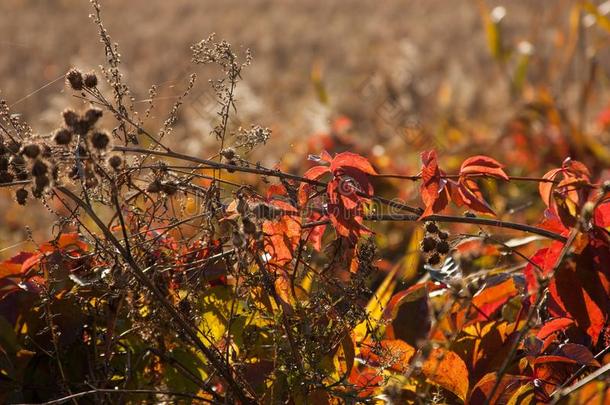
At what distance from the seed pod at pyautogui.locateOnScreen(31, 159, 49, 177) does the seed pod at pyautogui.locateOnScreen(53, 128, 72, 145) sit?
0.12 feet

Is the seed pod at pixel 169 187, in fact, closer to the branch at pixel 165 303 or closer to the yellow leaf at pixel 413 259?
the branch at pixel 165 303

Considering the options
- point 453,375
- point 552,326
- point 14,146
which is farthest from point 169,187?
point 552,326

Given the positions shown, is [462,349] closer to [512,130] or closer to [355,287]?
[355,287]

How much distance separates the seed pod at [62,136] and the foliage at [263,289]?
5cm

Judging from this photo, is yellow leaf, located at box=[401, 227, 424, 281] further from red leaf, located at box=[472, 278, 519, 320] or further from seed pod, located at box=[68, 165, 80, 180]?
seed pod, located at box=[68, 165, 80, 180]

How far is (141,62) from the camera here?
13.4 metres

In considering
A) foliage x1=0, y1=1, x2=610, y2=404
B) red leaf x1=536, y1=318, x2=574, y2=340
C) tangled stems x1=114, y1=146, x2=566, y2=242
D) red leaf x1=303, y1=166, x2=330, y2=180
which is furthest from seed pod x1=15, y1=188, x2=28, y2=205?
red leaf x1=536, y1=318, x2=574, y2=340

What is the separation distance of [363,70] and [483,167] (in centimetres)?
1162

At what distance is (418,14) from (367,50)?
3.84 metres

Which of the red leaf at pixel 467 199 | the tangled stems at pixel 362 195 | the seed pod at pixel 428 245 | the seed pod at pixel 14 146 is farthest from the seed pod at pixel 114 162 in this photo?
the red leaf at pixel 467 199

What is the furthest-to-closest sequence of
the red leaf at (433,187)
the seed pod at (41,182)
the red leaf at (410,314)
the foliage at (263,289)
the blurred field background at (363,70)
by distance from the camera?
1. the blurred field background at (363,70)
2. the red leaf at (410,314)
3. the red leaf at (433,187)
4. the foliage at (263,289)
5. the seed pod at (41,182)

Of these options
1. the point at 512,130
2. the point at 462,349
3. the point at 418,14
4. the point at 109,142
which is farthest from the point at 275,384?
→ the point at 418,14

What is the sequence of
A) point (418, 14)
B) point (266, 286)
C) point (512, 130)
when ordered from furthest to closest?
point (418, 14), point (512, 130), point (266, 286)

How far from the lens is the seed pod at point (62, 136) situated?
109 cm
